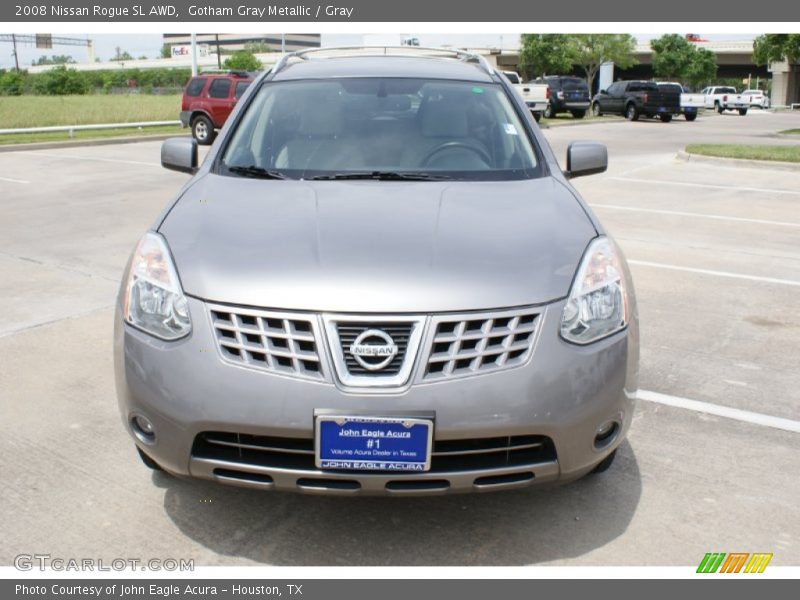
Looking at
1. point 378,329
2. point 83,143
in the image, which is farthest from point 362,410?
point 83,143

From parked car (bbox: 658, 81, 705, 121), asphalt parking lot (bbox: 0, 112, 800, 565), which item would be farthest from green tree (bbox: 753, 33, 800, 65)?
asphalt parking lot (bbox: 0, 112, 800, 565)

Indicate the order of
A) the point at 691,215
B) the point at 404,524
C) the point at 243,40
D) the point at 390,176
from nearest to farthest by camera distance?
1. the point at 404,524
2. the point at 390,176
3. the point at 691,215
4. the point at 243,40

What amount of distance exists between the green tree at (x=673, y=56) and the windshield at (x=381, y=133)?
81.0 m

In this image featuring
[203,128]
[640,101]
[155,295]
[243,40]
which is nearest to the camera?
[155,295]

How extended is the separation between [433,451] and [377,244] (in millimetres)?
718

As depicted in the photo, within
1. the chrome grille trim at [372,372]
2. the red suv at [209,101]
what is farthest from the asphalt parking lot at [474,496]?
the red suv at [209,101]

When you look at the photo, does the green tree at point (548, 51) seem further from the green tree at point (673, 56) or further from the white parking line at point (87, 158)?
the white parking line at point (87, 158)

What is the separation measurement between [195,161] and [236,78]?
1827cm

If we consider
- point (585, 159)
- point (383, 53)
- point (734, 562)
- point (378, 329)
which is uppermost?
point (383, 53)

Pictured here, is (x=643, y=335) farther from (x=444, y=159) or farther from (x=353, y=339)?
(x=353, y=339)

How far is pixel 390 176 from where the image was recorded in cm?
364

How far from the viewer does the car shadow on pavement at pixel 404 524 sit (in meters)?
2.88

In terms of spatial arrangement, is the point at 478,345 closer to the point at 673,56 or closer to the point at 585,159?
the point at 585,159

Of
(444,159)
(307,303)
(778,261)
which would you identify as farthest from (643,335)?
(307,303)
